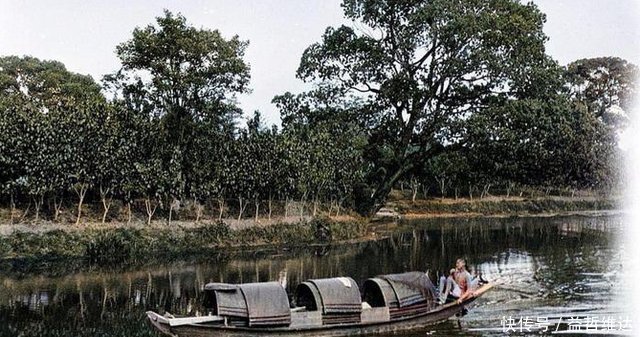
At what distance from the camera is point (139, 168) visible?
1500 inches

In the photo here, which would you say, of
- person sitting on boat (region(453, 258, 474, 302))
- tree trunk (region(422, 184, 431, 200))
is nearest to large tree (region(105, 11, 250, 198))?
person sitting on boat (region(453, 258, 474, 302))

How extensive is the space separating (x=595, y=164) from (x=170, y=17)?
125 feet

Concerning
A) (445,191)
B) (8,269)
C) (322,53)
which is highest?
→ (322,53)

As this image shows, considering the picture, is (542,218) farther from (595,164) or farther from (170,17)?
(170,17)

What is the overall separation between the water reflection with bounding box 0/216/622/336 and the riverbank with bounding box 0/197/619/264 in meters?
2.72

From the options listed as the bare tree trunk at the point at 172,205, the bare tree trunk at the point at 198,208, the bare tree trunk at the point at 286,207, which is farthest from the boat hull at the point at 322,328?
the bare tree trunk at the point at 286,207

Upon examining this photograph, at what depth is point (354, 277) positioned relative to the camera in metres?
28.9

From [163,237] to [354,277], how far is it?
14276mm

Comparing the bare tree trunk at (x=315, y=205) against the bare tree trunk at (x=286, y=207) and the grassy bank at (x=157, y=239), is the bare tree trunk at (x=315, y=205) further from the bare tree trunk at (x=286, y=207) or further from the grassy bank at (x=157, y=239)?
the bare tree trunk at (x=286, y=207)

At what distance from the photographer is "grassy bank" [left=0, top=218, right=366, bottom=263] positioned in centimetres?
3466

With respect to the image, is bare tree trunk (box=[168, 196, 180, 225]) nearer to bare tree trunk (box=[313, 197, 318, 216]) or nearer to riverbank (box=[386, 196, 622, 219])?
bare tree trunk (box=[313, 197, 318, 216])

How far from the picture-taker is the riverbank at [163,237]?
114ft

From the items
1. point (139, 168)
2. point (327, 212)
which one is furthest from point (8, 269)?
point (327, 212)

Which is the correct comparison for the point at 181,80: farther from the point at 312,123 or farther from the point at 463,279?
the point at 463,279
